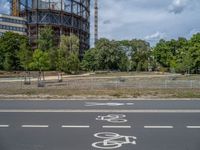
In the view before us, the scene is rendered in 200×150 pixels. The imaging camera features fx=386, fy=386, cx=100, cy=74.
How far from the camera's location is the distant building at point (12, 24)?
121500 mm

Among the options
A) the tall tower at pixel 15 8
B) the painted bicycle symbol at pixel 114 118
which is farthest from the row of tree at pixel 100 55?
the painted bicycle symbol at pixel 114 118

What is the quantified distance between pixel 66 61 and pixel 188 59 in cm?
3435

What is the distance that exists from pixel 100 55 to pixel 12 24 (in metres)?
31.4

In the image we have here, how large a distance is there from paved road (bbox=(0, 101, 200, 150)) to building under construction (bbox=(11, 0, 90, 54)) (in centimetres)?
10806

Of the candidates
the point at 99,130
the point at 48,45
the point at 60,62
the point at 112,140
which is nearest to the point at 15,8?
the point at 48,45

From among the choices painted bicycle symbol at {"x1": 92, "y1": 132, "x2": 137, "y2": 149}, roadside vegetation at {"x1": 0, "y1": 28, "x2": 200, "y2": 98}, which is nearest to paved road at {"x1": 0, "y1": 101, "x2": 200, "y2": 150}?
painted bicycle symbol at {"x1": 92, "y1": 132, "x2": 137, "y2": 149}

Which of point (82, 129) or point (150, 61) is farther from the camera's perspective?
point (150, 61)

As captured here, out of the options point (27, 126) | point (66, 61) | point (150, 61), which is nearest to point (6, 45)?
point (66, 61)

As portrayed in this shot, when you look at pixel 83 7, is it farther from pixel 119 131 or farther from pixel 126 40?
pixel 119 131

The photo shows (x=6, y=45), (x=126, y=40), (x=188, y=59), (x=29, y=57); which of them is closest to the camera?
(x=29, y=57)

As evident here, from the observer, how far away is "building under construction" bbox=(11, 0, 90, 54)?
412 feet

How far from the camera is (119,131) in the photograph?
38.2 feet

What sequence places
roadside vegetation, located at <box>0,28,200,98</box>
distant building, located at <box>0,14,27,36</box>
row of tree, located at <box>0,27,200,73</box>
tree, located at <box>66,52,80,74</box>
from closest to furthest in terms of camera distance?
1. roadside vegetation, located at <box>0,28,200,98</box>
2. row of tree, located at <box>0,27,200,73</box>
3. tree, located at <box>66,52,80,74</box>
4. distant building, located at <box>0,14,27,36</box>

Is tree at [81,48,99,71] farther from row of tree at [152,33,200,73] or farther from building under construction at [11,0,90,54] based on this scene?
row of tree at [152,33,200,73]
